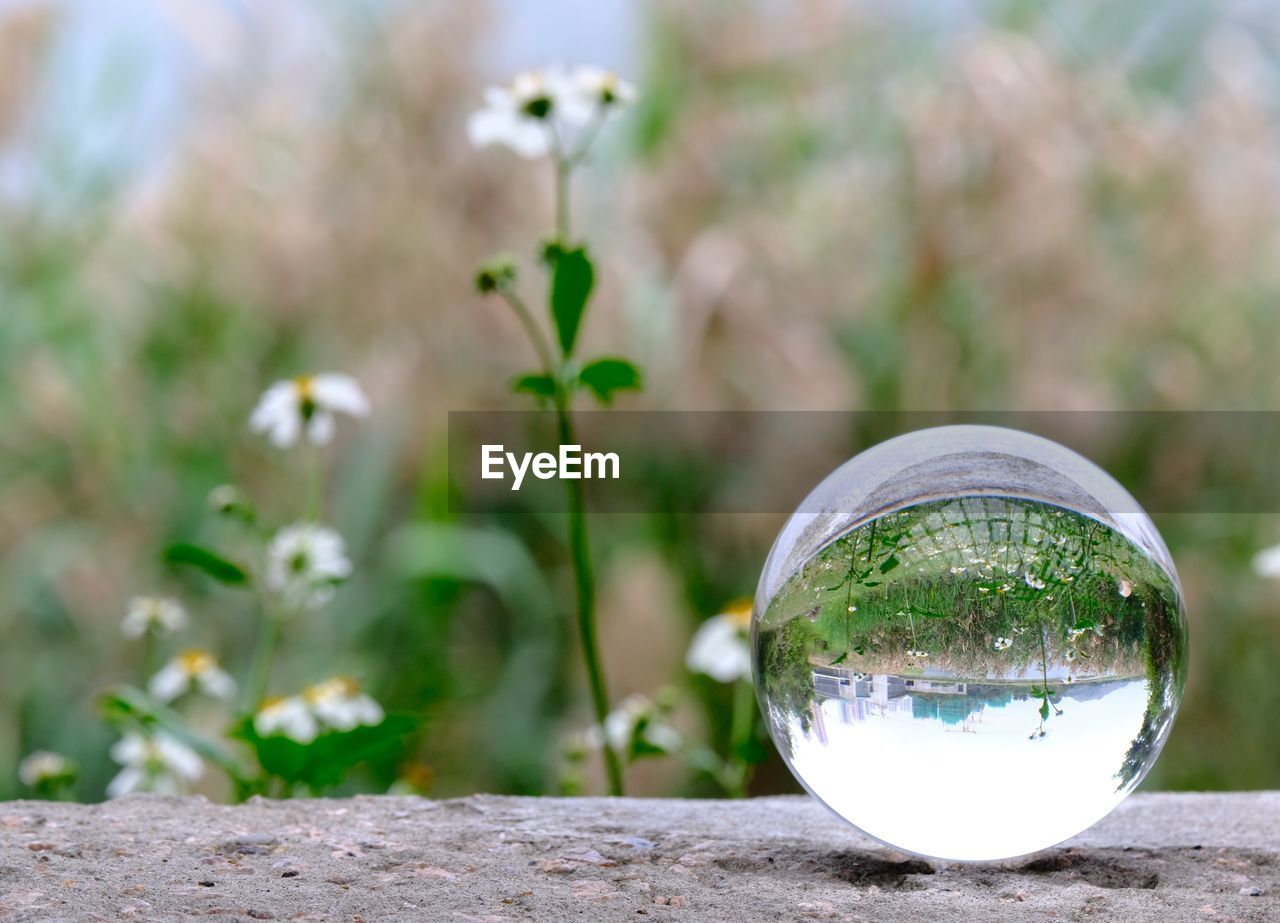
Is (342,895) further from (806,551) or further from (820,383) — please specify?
(820,383)

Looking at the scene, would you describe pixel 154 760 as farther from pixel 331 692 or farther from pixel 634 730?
pixel 634 730

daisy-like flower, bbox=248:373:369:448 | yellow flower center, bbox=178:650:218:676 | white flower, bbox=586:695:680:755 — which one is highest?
daisy-like flower, bbox=248:373:369:448

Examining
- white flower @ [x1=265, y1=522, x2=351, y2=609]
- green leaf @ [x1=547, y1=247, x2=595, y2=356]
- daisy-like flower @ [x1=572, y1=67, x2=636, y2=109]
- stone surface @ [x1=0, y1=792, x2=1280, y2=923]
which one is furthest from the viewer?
white flower @ [x1=265, y1=522, x2=351, y2=609]

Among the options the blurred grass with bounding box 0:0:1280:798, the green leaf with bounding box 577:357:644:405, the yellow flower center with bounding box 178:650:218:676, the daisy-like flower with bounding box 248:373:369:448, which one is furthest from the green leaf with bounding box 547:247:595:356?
the blurred grass with bounding box 0:0:1280:798

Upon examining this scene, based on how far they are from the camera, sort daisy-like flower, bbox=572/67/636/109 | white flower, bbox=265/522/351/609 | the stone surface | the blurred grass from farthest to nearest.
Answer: the blurred grass, white flower, bbox=265/522/351/609, daisy-like flower, bbox=572/67/636/109, the stone surface

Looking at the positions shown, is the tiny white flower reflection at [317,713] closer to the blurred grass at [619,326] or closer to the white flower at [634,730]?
the white flower at [634,730]

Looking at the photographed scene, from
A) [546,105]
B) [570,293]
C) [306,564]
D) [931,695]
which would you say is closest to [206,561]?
[306,564]

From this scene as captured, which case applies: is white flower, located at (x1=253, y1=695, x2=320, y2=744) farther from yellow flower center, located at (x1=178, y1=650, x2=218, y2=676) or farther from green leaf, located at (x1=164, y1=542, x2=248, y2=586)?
green leaf, located at (x1=164, y1=542, x2=248, y2=586)
